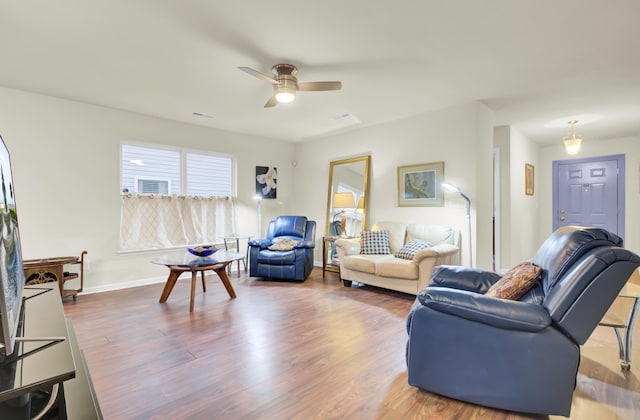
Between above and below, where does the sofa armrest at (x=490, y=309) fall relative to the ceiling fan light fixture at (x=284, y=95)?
below

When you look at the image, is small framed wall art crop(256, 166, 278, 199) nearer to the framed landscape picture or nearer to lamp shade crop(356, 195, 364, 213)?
lamp shade crop(356, 195, 364, 213)

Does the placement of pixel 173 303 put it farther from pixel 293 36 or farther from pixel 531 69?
pixel 531 69

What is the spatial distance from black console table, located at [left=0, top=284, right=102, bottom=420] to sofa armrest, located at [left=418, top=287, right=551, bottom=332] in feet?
5.21

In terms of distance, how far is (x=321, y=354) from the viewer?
2355mm

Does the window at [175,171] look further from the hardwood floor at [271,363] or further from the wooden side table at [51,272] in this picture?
the hardwood floor at [271,363]

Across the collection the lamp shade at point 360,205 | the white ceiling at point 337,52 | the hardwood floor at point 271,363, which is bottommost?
the hardwood floor at point 271,363

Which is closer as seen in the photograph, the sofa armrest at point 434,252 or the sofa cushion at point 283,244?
the sofa armrest at point 434,252

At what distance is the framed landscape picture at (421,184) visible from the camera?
4289 mm

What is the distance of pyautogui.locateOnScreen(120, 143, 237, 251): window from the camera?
14.6 ft

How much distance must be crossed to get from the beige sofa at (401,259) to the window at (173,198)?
7.32 feet

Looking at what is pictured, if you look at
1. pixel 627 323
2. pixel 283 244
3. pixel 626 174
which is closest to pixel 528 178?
pixel 626 174

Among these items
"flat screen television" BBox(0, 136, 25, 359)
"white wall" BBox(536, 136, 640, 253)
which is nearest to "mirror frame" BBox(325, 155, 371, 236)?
"white wall" BBox(536, 136, 640, 253)

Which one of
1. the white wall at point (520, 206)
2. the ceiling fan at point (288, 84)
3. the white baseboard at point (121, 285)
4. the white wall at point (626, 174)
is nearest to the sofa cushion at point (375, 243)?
the white wall at point (520, 206)

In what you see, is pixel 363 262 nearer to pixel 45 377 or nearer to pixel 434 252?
pixel 434 252
